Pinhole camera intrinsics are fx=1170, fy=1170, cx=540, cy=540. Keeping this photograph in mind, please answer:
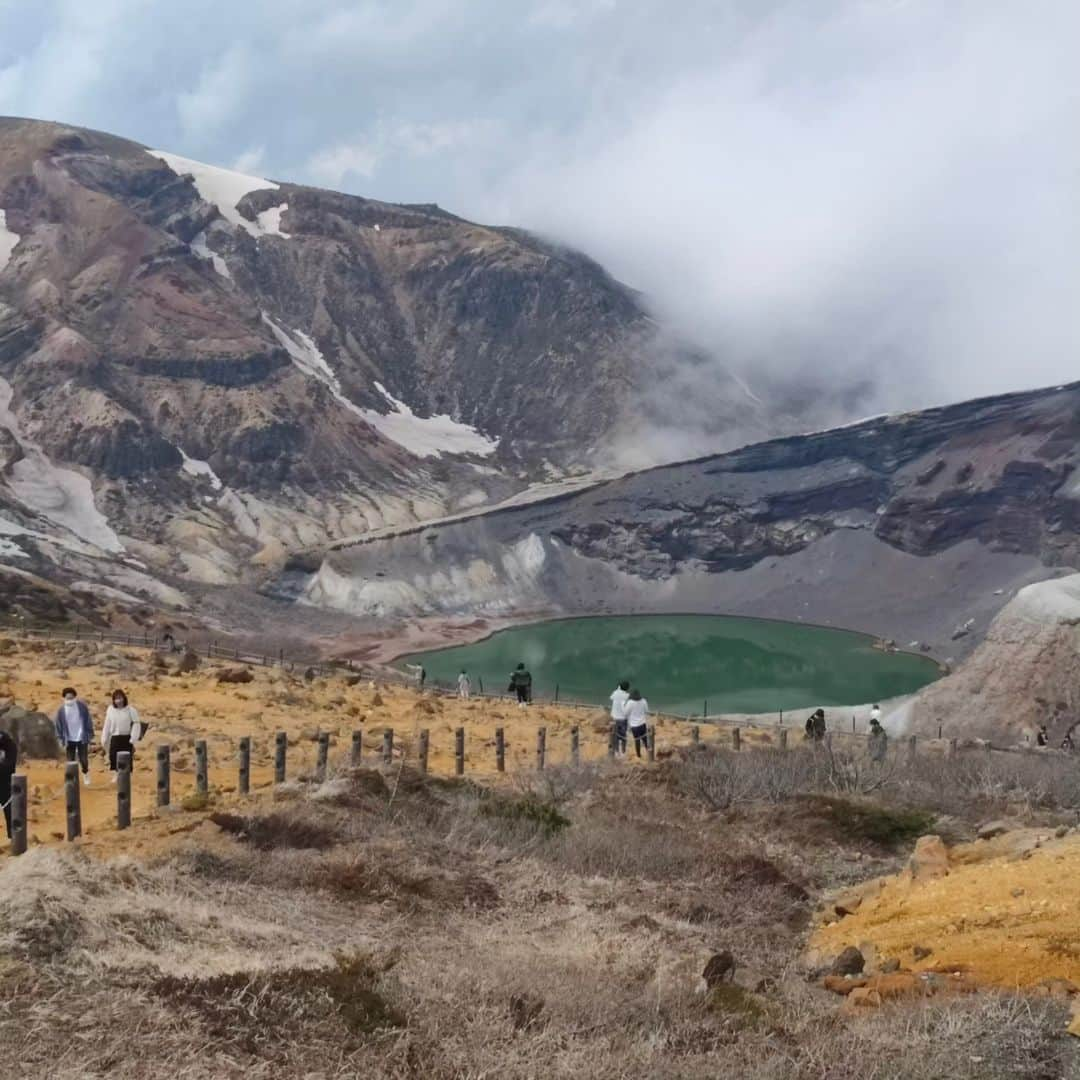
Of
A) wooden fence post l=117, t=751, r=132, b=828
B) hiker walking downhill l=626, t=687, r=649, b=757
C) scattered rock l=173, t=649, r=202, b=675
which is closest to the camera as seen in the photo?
wooden fence post l=117, t=751, r=132, b=828

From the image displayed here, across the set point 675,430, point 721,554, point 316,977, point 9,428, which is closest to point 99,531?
point 9,428

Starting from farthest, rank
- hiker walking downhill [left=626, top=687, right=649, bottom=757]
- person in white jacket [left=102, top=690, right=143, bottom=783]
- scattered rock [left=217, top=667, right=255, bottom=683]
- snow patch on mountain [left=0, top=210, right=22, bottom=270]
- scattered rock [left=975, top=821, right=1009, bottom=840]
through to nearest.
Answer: snow patch on mountain [left=0, top=210, right=22, bottom=270] < scattered rock [left=217, top=667, right=255, bottom=683] < hiker walking downhill [left=626, top=687, right=649, bottom=757] < person in white jacket [left=102, top=690, right=143, bottom=783] < scattered rock [left=975, top=821, right=1009, bottom=840]

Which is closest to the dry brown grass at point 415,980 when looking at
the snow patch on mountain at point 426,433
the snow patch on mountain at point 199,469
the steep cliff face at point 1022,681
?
the steep cliff face at point 1022,681

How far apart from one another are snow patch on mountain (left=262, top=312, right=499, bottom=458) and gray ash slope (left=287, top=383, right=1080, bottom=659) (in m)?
21.6

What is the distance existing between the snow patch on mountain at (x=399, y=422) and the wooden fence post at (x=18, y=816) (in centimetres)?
10776

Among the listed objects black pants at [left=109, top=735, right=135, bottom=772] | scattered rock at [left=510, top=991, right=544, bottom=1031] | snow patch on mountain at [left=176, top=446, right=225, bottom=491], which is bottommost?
scattered rock at [left=510, top=991, right=544, bottom=1031]

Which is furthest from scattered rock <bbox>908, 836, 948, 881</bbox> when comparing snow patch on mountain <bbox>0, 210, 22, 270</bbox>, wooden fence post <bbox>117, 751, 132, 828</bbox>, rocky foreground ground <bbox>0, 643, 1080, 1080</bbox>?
snow patch on mountain <bbox>0, 210, 22, 270</bbox>

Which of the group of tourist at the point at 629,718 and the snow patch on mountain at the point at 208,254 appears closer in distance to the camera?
the group of tourist at the point at 629,718

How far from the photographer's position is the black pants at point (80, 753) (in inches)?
587

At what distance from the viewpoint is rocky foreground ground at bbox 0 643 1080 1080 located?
6008 millimetres

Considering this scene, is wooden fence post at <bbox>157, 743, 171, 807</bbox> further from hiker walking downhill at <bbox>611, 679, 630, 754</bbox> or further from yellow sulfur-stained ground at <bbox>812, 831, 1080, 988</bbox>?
hiker walking downhill at <bbox>611, 679, 630, 754</bbox>

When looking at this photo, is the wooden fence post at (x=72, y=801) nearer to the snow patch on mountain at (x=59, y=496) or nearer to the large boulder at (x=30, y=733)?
the large boulder at (x=30, y=733)

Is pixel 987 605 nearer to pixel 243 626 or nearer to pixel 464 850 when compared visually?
pixel 243 626

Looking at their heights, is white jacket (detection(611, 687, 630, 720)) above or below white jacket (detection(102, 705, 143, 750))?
below
